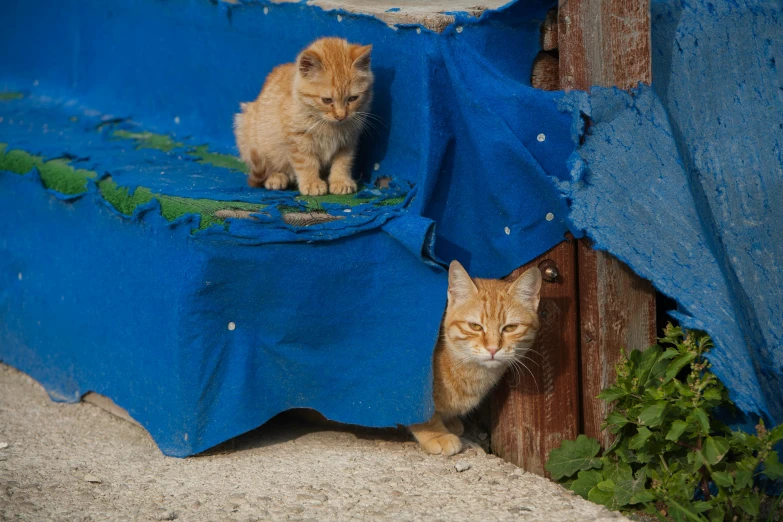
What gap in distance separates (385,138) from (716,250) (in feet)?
4.98

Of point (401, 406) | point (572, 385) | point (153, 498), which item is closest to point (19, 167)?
point (153, 498)

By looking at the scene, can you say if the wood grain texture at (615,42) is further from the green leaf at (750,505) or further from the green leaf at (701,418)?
the green leaf at (750,505)

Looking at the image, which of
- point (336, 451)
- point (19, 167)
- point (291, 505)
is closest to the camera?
point (291, 505)

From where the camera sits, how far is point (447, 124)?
331cm

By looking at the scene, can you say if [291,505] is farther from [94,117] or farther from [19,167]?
[94,117]

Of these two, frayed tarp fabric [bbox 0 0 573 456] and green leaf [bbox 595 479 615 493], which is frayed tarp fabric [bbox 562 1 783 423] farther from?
green leaf [bbox 595 479 615 493]

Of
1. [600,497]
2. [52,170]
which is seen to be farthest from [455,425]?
[52,170]

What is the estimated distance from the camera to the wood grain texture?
3029 millimetres

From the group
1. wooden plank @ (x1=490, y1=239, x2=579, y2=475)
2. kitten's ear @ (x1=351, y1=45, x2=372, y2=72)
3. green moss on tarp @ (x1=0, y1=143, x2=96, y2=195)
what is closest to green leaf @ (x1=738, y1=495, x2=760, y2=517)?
wooden plank @ (x1=490, y1=239, x2=579, y2=475)

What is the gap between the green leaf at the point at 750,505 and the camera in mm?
2766

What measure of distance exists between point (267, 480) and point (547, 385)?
1131 millimetres

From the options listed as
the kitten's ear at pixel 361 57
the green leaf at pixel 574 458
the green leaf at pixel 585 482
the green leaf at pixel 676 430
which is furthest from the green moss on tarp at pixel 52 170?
the green leaf at pixel 676 430

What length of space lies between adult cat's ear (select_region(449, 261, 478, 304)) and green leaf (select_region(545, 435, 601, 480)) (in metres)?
0.71

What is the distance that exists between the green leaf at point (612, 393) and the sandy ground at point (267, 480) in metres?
0.38
